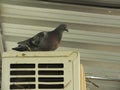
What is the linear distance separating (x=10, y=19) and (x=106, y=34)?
75 centimetres

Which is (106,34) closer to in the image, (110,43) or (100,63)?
(110,43)

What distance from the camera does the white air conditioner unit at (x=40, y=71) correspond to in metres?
1.71

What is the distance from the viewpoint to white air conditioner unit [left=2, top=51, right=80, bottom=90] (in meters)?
1.71

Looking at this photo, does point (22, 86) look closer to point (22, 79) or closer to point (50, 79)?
Result: point (22, 79)

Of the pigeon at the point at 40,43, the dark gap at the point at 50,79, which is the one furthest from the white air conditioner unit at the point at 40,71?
the pigeon at the point at 40,43

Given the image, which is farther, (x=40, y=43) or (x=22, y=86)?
(x=40, y=43)

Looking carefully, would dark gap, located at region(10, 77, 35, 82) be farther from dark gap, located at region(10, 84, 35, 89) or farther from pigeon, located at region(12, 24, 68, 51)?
pigeon, located at region(12, 24, 68, 51)

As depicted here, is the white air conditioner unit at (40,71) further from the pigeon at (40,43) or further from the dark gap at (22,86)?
the pigeon at (40,43)

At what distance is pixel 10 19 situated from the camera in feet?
8.68

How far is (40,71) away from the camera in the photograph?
173cm

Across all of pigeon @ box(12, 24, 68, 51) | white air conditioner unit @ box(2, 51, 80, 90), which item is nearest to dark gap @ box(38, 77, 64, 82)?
white air conditioner unit @ box(2, 51, 80, 90)

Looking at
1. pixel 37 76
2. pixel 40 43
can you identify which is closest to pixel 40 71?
pixel 37 76

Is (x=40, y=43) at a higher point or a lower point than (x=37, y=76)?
higher

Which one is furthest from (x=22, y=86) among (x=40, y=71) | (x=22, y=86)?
(x=40, y=71)
